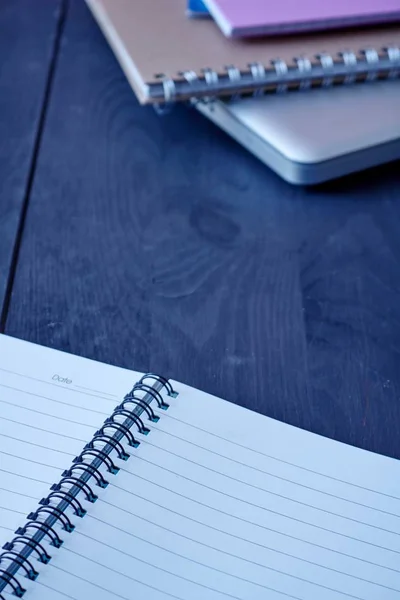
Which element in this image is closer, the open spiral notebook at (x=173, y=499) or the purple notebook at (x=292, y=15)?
the open spiral notebook at (x=173, y=499)

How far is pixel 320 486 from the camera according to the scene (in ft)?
1.74

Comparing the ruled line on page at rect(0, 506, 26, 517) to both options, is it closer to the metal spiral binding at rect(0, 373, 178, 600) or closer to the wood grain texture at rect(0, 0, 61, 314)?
the metal spiral binding at rect(0, 373, 178, 600)

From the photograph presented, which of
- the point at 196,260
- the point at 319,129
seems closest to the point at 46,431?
the point at 196,260

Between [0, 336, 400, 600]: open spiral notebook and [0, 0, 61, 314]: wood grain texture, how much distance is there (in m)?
0.17

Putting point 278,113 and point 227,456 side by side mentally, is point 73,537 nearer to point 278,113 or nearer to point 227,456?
point 227,456

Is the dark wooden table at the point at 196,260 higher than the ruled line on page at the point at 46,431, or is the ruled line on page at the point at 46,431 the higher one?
the ruled line on page at the point at 46,431

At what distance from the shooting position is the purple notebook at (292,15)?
0.84 meters

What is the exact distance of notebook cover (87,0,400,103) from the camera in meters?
0.81

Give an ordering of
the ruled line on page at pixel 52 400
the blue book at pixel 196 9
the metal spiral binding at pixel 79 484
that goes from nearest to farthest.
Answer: the metal spiral binding at pixel 79 484, the ruled line on page at pixel 52 400, the blue book at pixel 196 9

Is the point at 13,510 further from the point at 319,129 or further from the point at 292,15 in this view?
the point at 292,15

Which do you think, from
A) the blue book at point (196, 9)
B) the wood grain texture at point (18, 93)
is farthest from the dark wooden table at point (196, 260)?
the blue book at point (196, 9)

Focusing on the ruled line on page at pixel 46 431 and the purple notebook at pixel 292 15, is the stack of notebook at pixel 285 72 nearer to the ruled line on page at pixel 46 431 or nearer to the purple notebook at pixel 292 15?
the purple notebook at pixel 292 15

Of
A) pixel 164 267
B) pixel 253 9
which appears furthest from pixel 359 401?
pixel 253 9

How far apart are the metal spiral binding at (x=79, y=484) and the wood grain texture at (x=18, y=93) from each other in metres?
0.20
